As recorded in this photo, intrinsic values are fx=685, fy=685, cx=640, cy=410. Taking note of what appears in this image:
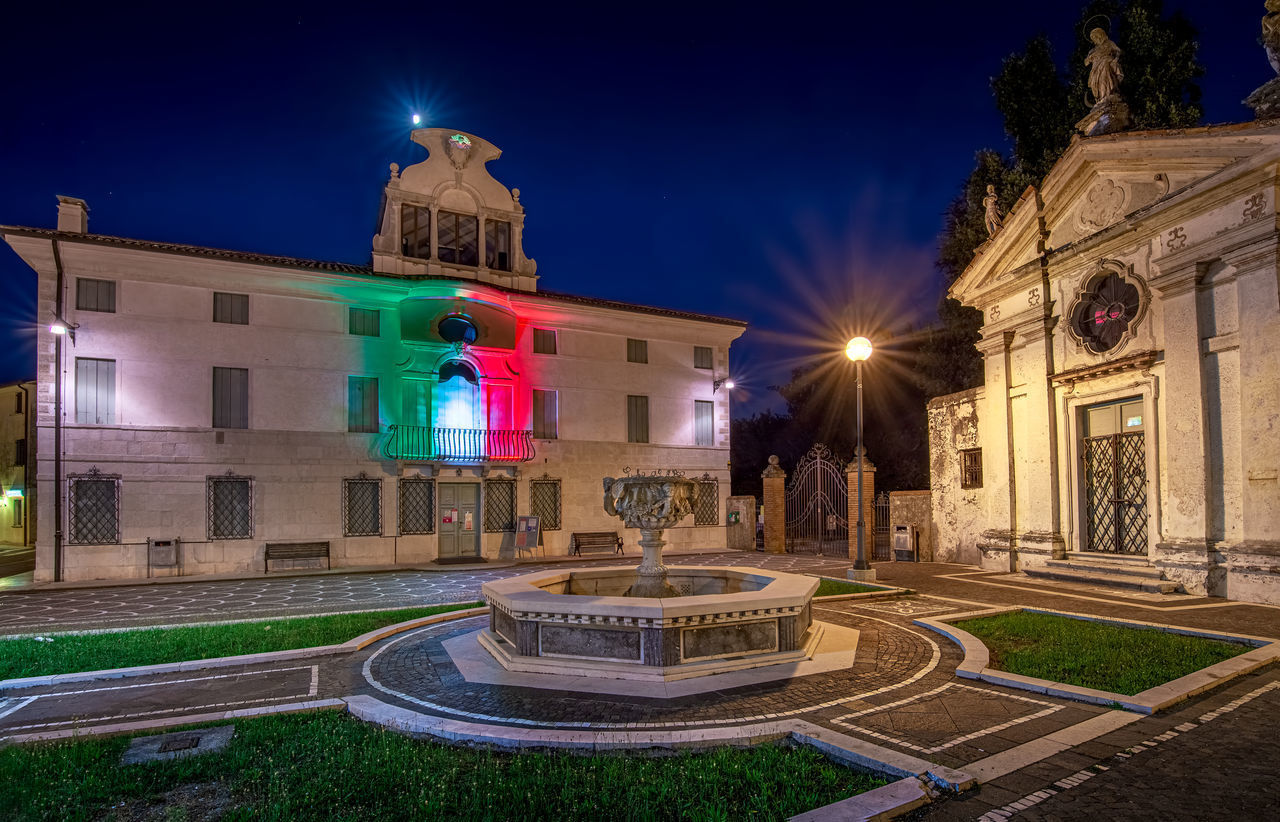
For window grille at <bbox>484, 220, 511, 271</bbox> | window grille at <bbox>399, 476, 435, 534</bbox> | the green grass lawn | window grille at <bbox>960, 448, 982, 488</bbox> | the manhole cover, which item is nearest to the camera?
the green grass lawn

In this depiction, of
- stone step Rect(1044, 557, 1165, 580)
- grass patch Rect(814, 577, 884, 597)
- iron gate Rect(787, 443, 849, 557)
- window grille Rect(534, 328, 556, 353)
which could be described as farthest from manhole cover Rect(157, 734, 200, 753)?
window grille Rect(534, 328, 556, 353)

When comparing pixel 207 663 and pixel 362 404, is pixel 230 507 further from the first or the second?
pixel 207 663

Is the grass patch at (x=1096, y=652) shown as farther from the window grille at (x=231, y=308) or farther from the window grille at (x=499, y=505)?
the window grille at (x=231, y=308)

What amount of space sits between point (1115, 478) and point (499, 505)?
698 inches

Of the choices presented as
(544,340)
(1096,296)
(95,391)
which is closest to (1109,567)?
(1096,296)

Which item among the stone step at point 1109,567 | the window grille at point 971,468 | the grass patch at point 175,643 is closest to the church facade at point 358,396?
the window grille at point 971,468

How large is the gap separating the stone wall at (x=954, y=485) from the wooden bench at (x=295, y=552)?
18.3m

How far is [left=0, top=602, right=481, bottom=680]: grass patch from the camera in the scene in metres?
8.39

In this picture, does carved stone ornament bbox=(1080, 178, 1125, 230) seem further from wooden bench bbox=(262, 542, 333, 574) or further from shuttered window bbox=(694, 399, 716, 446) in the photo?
wooden bench bbox=(262, 542, 333, 574)

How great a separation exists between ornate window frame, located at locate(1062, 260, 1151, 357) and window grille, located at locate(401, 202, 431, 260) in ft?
62.9

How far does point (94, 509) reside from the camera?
18.9 metres

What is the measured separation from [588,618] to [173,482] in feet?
58.4

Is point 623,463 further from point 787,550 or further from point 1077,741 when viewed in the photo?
point 1077,741

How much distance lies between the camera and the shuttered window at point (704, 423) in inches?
1078
